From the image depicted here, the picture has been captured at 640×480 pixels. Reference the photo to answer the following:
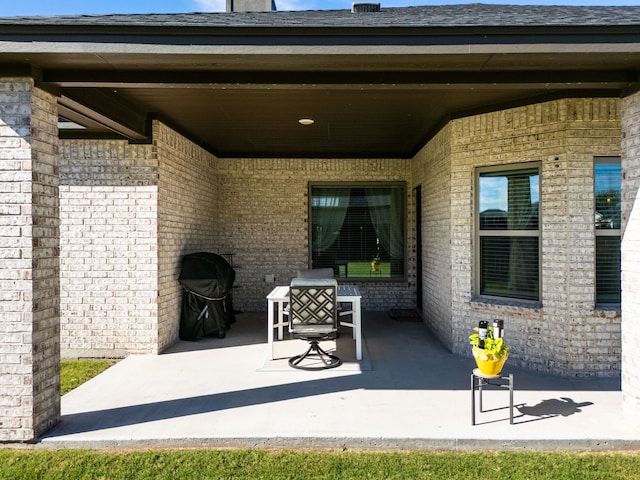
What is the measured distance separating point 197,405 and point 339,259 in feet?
16.8

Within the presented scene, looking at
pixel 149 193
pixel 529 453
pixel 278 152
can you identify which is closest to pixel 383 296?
pixel 278 152

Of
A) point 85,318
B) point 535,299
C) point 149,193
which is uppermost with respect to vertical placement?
point 149,193

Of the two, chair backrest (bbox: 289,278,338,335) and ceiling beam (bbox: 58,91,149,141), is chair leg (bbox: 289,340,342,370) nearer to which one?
chair backrest (bbox: 289,278,338,335)

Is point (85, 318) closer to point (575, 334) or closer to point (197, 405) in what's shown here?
point (197, 405)

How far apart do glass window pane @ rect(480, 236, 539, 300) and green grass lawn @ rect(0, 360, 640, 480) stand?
7.17ft

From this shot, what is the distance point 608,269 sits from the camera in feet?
14.8

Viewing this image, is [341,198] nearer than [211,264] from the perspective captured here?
No

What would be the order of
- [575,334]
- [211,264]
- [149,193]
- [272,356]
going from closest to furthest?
[575,334] < [272,356] < [149,193] < [211,264]

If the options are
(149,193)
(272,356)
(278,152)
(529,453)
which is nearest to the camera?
(529,453)

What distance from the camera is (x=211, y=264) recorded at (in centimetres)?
618

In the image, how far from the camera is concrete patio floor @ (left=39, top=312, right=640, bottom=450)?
3.11 meters

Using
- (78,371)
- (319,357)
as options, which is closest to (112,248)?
(78,371)

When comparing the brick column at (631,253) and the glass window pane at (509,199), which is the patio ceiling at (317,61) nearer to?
the brick column at (631,253)

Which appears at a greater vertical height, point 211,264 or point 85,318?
point 211,264
